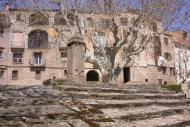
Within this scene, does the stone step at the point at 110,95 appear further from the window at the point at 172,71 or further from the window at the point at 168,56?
the window at the point at 172,71

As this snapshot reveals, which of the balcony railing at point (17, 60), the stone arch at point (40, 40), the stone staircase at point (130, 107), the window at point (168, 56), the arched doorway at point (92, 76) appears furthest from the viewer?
the window at point (168, 56)

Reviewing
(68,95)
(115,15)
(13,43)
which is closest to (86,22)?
(115,15)

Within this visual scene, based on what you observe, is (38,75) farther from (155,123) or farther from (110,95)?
(155,123)

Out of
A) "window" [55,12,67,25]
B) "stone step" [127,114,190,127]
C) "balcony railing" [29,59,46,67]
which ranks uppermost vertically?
"window" [55,12,67,25]

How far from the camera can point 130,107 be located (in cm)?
814

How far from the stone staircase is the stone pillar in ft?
7.78

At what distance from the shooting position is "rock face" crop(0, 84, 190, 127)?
568 cm

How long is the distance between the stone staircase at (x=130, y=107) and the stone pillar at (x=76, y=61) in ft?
7.78

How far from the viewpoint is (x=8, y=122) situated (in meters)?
5.27

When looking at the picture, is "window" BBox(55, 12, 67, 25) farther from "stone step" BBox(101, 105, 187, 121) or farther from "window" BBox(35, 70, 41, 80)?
"stone step" BBox(101, 105, 187, 121)

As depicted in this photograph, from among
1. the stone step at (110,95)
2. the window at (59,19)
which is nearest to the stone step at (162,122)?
the stone step at (110,95)

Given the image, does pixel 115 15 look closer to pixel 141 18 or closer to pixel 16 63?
pixel 141 18

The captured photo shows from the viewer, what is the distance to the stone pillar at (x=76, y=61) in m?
12.2

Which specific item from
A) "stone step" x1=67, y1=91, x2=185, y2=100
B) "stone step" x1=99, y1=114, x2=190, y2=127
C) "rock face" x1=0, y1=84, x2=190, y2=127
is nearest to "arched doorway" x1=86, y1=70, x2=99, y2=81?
"stone step" x1=67, y1=91, x2=185, y2=100
